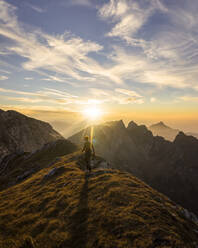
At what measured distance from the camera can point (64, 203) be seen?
45.7ft

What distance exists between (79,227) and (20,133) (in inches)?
6363

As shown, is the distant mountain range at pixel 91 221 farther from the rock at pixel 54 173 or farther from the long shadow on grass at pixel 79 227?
the rock at pixel 54 173

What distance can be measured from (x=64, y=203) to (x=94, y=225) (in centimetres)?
481

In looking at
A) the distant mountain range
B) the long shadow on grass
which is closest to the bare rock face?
the distant mountain range

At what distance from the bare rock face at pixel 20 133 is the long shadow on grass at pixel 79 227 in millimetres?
133076

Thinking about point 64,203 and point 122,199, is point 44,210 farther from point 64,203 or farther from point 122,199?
point 122,199

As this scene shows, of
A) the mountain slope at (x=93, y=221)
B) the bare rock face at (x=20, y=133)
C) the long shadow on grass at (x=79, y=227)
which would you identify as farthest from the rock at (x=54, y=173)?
the bare rock face at (x=20, y=133)

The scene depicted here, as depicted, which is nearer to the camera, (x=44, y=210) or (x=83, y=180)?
(x=44, y=210)

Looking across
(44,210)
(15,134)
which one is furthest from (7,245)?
(15,134)

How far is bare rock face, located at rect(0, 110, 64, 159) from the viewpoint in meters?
134

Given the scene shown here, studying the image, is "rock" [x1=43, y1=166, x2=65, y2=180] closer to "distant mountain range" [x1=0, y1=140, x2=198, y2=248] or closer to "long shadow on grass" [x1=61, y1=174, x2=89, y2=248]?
"distant mountain range" [x1=0, y1=140, x2=198, y2=248]

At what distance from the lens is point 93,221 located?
1076 cm

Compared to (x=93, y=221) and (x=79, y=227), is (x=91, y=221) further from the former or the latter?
(x=79, y=227)

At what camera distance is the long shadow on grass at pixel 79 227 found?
894 cm
